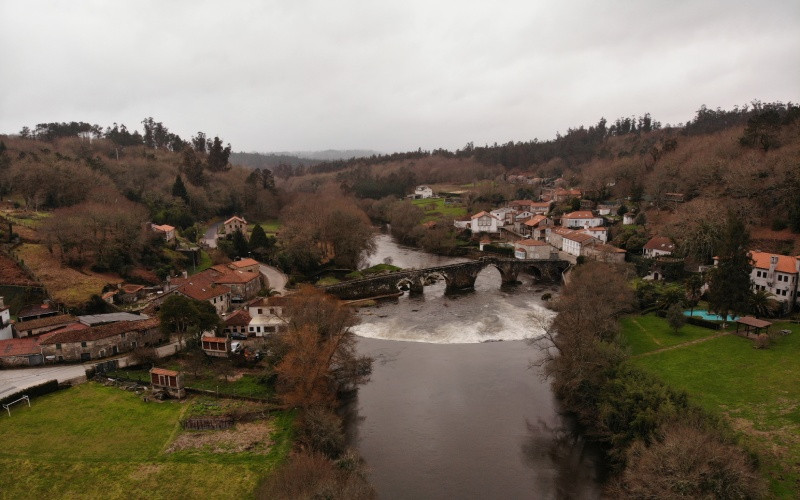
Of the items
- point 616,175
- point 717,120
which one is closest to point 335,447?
point 616,175

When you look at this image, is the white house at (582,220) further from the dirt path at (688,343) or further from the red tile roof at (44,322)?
the red tile roof at (44,322)

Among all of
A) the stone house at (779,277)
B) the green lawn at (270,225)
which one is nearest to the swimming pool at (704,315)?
the stone house at (779,277)

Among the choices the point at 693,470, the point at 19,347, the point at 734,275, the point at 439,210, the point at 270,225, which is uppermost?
the point at 734,275

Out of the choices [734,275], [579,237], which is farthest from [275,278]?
[734,275]

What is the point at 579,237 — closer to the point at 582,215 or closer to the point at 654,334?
the point at 582,215

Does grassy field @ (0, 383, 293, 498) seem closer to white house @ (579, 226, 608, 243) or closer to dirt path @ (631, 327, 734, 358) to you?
dirt path @ (631, 327, 734, 358)

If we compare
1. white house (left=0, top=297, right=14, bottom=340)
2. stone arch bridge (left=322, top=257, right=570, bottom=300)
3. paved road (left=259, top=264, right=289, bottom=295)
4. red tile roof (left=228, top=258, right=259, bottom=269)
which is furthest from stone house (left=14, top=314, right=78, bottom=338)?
stone arch bridge (left=322, top=257, right=570, bottom=300)
